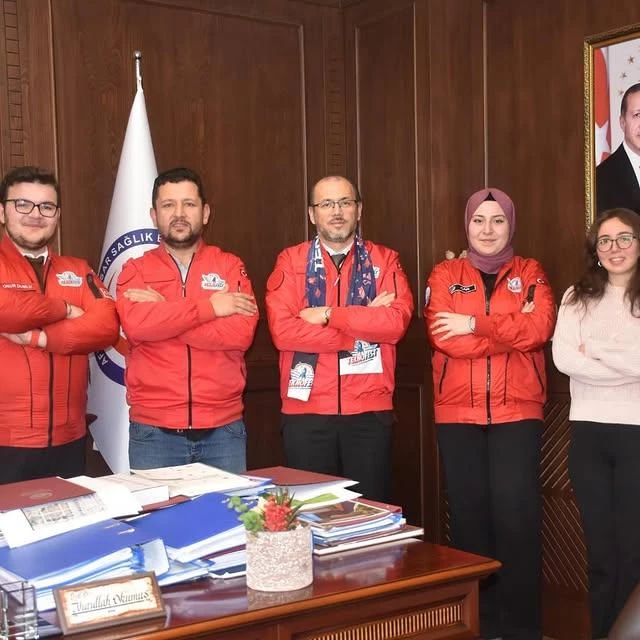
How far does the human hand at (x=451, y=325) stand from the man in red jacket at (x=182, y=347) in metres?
0.70

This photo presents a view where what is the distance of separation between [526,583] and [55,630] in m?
2.43

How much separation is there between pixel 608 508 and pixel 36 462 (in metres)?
1.97

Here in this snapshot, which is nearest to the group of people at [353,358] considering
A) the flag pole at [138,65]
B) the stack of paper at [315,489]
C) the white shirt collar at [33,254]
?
the white shirt collar at [33,254]

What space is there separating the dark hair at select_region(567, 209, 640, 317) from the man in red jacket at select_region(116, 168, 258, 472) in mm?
1196

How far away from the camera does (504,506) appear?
138 inches

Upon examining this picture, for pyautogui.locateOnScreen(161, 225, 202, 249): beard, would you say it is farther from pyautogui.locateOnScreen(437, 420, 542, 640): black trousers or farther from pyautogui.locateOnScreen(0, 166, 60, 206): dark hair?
pyautogui.locateOnScreen(437, 420, 542, 640): black trousers

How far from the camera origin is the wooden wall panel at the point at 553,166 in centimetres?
392

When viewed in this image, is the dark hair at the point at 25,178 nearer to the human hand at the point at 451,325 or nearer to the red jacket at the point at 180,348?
the red jacket at the point at 180,348

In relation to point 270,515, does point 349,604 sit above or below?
below

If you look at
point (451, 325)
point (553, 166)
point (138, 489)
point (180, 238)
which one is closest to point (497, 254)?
point (451, 325)

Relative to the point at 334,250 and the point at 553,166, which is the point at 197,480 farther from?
the point at 553,166

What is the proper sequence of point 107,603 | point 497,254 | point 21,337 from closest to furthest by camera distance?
point 107,603 → point 21,337 → point 497,254

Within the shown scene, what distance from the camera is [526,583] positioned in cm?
347

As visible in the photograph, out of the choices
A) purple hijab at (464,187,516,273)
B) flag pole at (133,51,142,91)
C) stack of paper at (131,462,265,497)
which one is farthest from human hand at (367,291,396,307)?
stack of paper at (131,462,265,497)
